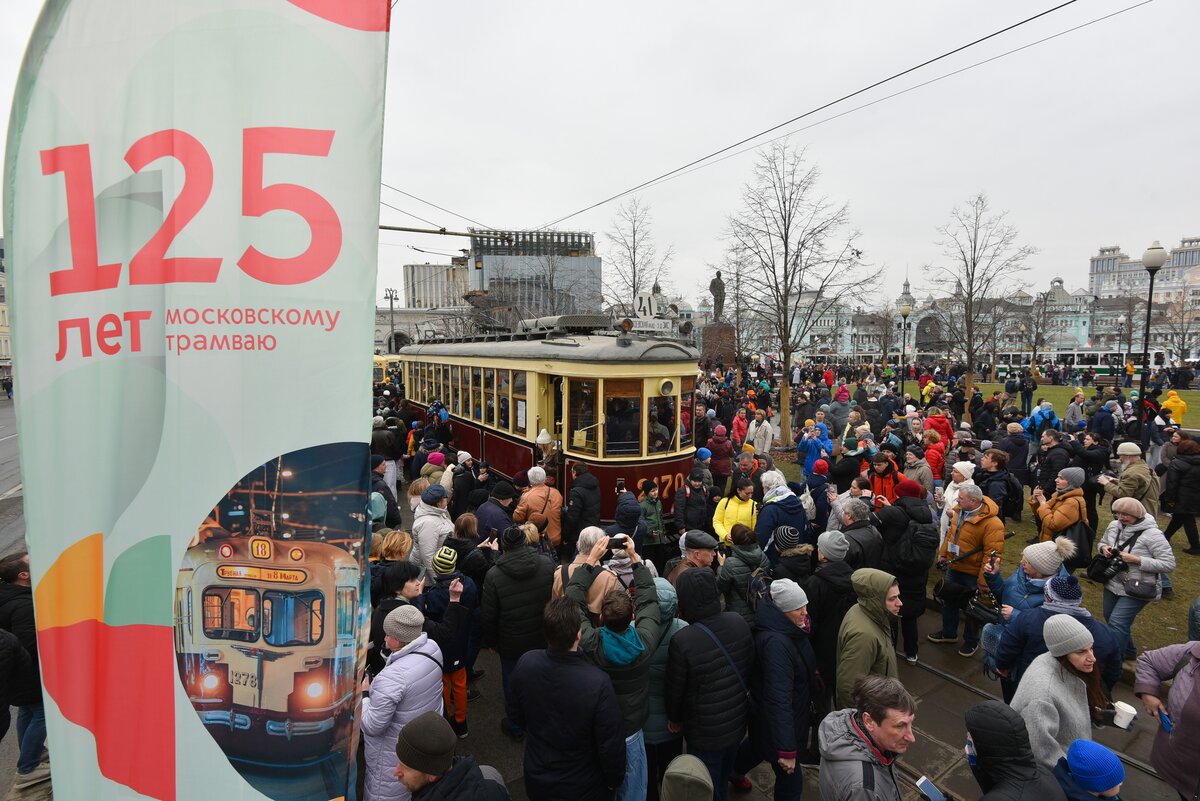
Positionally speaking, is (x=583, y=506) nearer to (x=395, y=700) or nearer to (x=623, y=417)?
(x=623, y=417)

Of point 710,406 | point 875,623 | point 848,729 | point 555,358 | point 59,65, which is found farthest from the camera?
point 710,406

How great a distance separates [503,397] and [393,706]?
786cm

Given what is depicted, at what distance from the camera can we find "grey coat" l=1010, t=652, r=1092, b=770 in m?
3.17

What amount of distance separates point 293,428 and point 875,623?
367 centimetres

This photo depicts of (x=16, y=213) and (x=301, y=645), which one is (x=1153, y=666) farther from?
(x=16, y=213)

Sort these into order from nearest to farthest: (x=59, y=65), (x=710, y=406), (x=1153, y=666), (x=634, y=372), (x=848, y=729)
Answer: (x=59, y=65) < (x=848, y=729) < (x=1153, y=666) < (x=634, y=372) < (x=710, y=406)

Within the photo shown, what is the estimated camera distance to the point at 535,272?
55.5 m

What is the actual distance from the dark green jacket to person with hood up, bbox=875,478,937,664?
9.53ft

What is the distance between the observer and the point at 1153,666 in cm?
360

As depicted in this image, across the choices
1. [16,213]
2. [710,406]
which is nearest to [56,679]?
[16,213]

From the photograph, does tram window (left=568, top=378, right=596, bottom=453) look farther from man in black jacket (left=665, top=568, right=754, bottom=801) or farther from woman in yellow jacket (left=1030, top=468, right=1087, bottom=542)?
woman in yellow jacket (left=1030, top=468, right=1087, bottom=542)

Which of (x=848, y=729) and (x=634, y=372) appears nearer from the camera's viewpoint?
(x=848, y=729)

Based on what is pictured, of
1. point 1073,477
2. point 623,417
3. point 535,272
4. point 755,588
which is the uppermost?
point 535,272

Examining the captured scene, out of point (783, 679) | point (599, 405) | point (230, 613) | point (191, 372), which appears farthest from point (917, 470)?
point (191, 372)
